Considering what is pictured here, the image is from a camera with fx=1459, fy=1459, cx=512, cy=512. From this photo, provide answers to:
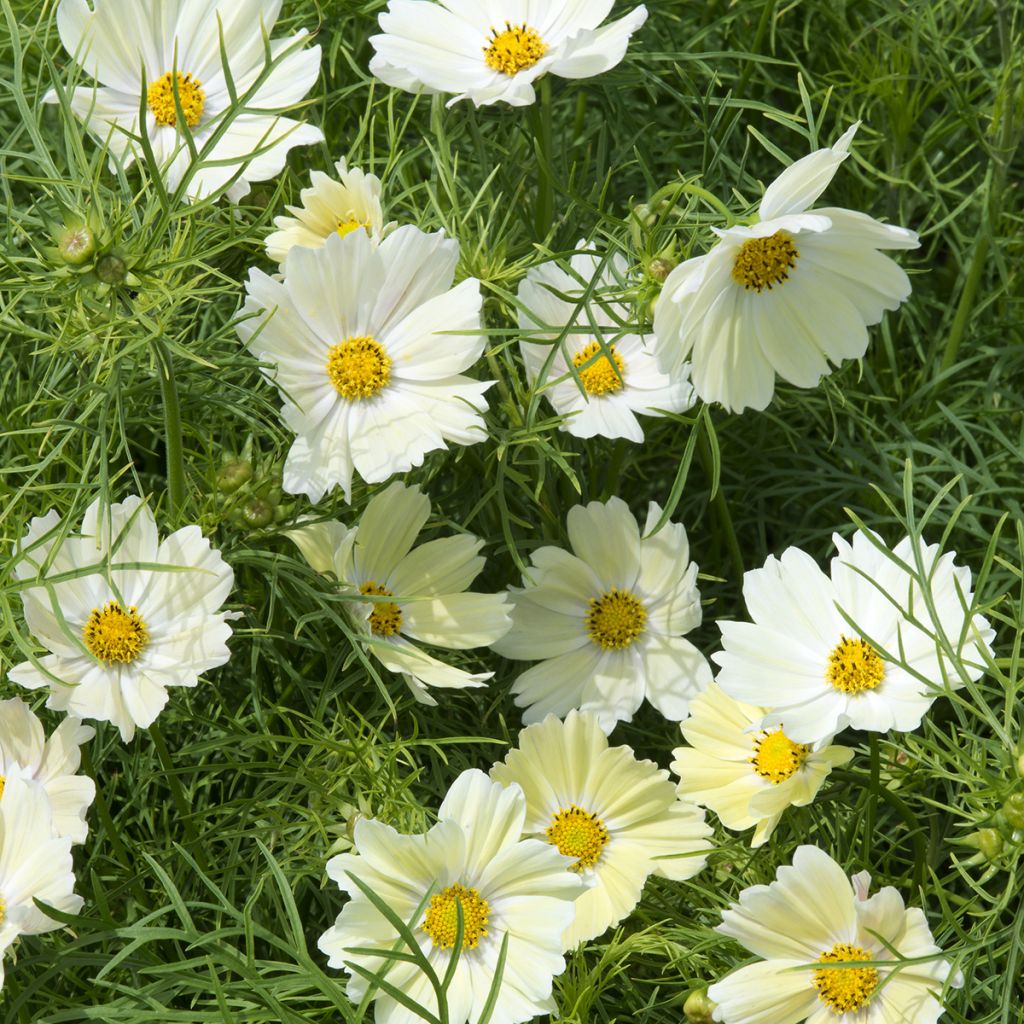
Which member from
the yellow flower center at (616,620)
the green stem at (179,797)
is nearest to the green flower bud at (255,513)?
the green stem at (179,797)

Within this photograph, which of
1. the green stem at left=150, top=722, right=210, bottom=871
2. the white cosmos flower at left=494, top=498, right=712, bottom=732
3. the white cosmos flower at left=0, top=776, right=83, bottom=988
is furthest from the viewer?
the white cosmos flower at left=494, top=498, right=712, bottom=732

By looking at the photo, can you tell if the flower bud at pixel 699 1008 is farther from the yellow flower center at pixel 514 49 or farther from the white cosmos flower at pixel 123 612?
the yellow flower center at pixel 514 49

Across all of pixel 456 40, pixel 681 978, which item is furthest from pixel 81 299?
pixel 681 978

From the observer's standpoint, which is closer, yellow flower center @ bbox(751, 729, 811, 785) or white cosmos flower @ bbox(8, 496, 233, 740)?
white cosmos flower @ bbox(8, 496, 233, 740)

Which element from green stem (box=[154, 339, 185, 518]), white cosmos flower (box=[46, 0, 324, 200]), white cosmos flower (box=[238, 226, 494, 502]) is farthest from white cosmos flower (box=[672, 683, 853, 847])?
white cosmos flower (box=[46, 0, 324, 200])

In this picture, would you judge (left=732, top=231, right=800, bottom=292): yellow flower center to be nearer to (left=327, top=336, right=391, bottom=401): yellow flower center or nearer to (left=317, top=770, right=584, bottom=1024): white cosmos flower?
(left=327, top=336, right=391, bottom=401): yellow flower center

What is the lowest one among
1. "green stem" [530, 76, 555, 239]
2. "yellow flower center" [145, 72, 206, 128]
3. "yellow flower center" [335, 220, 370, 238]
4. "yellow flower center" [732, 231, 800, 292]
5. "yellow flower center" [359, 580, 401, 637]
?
"yellow flower center" [359, 580, 401, 637]

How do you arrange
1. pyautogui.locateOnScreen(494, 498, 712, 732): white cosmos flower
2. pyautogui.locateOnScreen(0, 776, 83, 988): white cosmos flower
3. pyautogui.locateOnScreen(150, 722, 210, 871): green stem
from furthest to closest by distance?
pyautogui.locateOnScreen(494, 498, 712, 732): white cosmos flower
pyautogui.locateOnScreen(150, 722, 210, 871): green stem
pyautogui.locateOnScreen(0, 776, 83, 988): white cosmos flower
